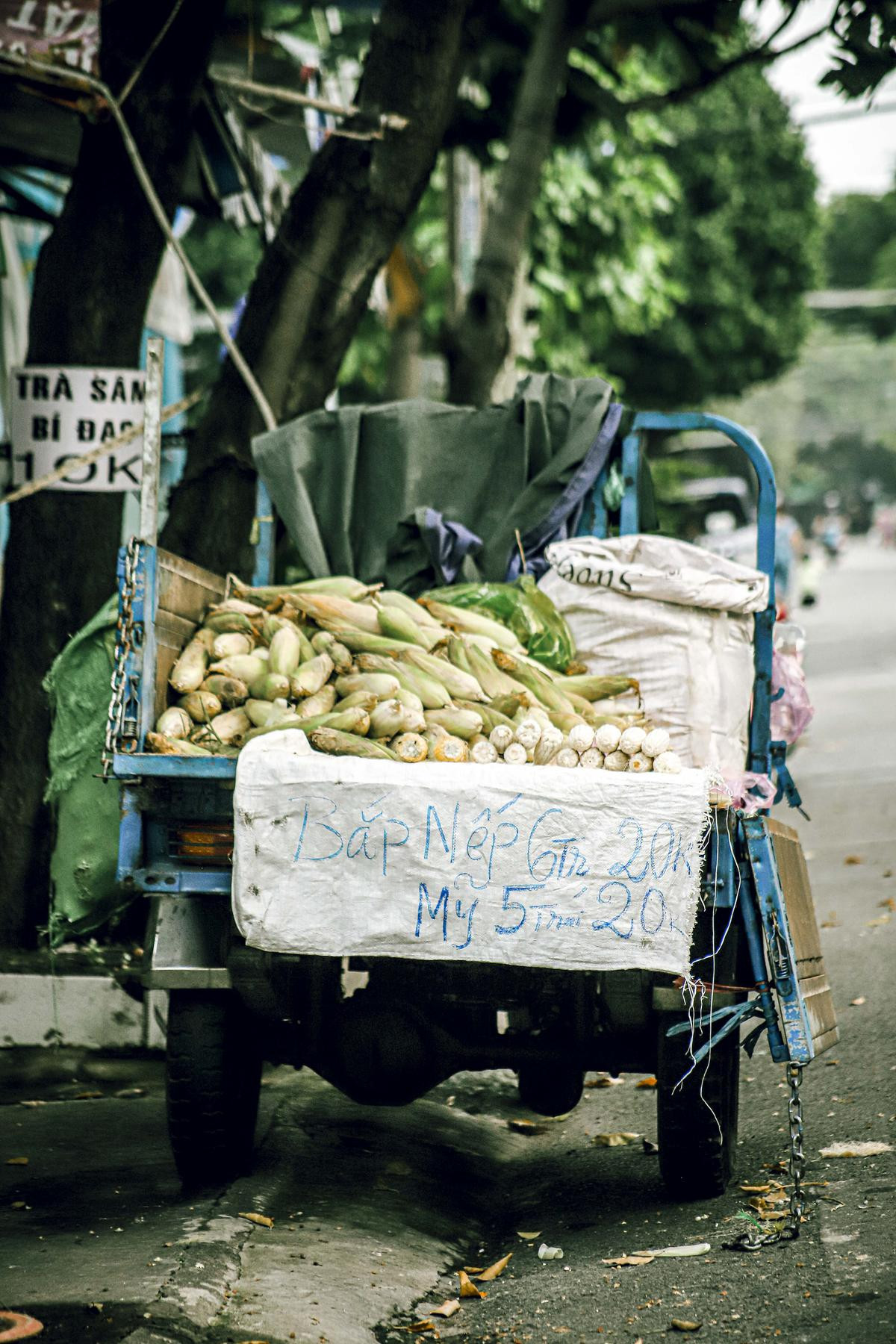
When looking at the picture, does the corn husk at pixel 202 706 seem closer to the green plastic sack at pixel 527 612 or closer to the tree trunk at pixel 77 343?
the green plastic sack at pixel 527 612

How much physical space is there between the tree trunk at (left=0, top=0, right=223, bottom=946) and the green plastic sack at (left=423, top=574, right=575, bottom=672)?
6.14 ft

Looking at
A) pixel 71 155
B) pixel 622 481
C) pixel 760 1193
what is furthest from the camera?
pixel 71 155

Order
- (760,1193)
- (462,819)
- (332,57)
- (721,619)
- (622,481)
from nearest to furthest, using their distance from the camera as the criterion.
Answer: (462,819) → (760,1193) → (721,619) → (622,481) → (332,57)

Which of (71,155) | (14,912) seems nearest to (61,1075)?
(14,912)

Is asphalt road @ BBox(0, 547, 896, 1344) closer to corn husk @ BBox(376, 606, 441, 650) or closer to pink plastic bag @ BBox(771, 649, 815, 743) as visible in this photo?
pink plastic bag @ BBox(771, 649, 815, 743)

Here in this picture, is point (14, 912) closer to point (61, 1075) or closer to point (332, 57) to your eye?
point (61, 1075)

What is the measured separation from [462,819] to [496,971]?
19.0 inches

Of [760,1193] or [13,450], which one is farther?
[13,450]

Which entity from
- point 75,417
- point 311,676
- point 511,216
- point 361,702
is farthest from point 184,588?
point 511,216

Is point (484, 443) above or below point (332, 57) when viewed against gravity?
below

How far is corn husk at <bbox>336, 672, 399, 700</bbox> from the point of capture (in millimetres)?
4312

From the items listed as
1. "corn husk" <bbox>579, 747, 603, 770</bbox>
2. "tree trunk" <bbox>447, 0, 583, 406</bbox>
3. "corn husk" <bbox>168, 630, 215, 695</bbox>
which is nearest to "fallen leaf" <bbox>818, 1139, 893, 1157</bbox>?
"corn husk" <bbox>579, 747, 603, 770</bbox>

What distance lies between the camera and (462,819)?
12.7 feet

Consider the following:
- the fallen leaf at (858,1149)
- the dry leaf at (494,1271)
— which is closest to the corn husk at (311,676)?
the dry leaf at (494,1271)
